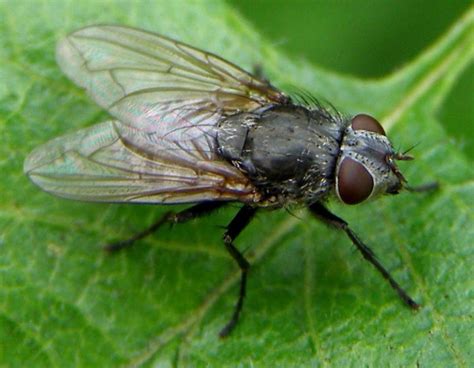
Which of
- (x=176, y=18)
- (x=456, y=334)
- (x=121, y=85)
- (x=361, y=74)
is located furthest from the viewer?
(x=361, y=74)

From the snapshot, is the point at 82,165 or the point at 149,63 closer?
the point at 82,165

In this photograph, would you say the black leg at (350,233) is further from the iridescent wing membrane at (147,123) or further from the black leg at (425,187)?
the black leg at (425,187)

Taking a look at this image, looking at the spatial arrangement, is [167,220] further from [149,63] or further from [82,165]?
[149,63]

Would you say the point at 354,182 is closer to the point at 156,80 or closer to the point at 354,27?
the point at 156,80

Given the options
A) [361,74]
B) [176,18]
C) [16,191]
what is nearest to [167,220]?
[16,191]

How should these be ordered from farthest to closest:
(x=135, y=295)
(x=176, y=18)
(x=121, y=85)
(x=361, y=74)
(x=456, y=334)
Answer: (x=361, y=74) → (x=176, y=18) → (x=121, y=85) → (x=135, y=295) → (x=456, y=334)

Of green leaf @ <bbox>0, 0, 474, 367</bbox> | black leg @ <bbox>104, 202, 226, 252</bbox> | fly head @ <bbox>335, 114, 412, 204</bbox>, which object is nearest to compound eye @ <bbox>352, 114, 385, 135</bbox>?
fly head @ <bbox>335, 114, 412, 204</bbox>

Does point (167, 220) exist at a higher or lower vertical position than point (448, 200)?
lower

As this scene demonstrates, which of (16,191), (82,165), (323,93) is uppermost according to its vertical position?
(323,93)
